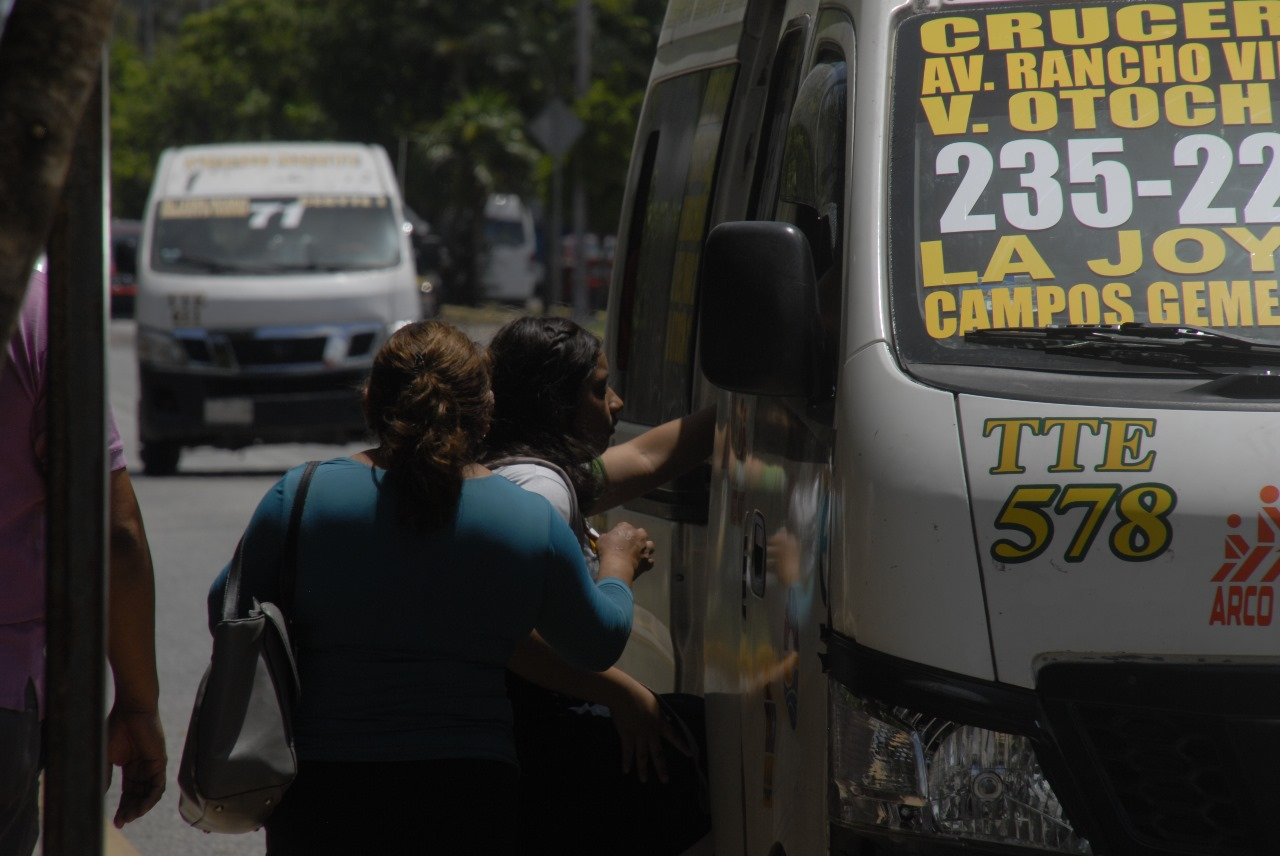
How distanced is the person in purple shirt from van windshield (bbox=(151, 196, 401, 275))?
1143 cm

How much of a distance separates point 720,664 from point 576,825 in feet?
1.40

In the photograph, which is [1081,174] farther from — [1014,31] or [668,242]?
[668,242]

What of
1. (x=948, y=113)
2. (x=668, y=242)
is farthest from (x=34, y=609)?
(x=668, y=242)

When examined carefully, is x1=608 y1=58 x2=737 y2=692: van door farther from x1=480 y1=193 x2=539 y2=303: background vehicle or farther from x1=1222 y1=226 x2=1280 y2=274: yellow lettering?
x1=480 y1=193 x2=539 y2=303: background vehicle

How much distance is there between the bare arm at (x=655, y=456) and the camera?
408 centimetres

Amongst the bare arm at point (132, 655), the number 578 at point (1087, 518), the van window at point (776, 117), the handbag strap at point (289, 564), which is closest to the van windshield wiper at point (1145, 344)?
the number 578 at point (1087, 518)

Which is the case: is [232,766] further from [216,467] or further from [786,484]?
[216,467]

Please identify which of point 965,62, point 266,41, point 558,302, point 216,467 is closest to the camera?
point 965,62

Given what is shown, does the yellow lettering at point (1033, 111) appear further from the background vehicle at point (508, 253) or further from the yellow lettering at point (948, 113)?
the background vehicle at point (508, 253)

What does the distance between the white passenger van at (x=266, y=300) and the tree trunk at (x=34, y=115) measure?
12.3 meters

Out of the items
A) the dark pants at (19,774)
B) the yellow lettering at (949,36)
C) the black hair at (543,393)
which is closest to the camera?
the dark pants at (19,774)

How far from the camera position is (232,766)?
3.05m

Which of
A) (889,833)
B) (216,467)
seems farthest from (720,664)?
(216,467)

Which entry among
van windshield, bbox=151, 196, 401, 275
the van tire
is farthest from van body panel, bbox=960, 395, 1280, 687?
the van tire
